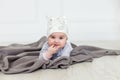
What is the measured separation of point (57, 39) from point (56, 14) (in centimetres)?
89

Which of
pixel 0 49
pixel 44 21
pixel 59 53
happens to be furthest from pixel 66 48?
pixel 44 21

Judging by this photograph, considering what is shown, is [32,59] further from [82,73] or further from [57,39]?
[82,73]

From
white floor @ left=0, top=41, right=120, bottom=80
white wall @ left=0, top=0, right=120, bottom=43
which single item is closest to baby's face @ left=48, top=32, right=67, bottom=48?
white floor @ left=0, top=41, right=120, bottom=80

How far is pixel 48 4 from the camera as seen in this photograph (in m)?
2.39

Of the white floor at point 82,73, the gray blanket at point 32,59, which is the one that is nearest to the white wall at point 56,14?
the gray blanket at point 32,59

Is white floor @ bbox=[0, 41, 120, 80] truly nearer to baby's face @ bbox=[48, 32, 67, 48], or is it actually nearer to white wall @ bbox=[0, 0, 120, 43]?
baby's face @ bbox=[48, 32, 67, 48]

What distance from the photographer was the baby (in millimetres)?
1508

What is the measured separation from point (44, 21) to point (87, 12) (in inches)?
14.0

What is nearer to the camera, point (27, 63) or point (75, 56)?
point (27, 63)

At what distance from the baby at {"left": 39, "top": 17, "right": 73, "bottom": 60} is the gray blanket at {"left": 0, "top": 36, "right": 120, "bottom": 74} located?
5 cm

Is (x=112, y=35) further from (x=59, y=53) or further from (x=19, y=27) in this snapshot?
(x=59, y=53)

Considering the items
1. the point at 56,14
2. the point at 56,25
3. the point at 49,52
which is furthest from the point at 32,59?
the point at 56,14

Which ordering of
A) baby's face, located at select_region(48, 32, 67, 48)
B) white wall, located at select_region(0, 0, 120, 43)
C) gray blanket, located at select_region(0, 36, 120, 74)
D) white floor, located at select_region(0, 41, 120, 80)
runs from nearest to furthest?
white floor, located at select_region(0, 41, 120, 80)
gray blanket, located at select_region(0, 36, 120, 74)
baby's face, located at select_region(48, 32, 67, 48)
white wall, located at select_region(0, 0, 120, 43)

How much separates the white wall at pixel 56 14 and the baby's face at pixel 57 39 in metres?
0.87
